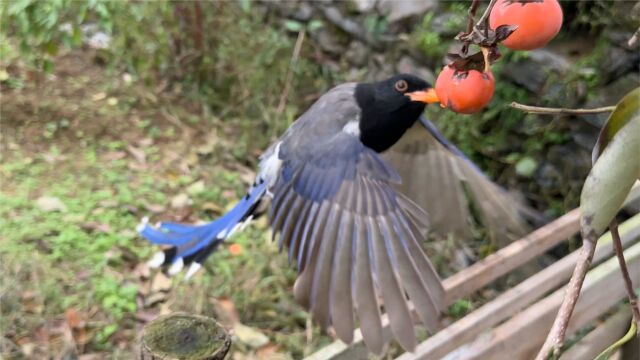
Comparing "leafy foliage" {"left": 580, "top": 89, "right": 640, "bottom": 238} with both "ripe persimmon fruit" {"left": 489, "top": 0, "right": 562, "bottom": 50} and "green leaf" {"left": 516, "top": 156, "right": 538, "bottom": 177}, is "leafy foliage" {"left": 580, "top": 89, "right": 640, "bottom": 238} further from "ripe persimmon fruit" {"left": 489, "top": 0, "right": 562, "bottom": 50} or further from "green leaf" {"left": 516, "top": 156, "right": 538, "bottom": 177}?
"green leaf" {"left": 516, "top": 156, "right": 538, "bottom": 177}

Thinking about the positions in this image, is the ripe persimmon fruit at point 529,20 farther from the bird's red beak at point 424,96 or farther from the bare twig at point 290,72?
the bare twig at point 290,72

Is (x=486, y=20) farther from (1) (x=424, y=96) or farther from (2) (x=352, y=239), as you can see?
(1) (x=424, y=96)

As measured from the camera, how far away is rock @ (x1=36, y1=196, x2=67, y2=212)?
250 cm

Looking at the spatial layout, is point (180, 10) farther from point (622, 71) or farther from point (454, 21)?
point (622, 71)

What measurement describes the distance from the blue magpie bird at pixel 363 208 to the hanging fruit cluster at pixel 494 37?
66 cm

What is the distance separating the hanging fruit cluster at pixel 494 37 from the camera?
0.56 m

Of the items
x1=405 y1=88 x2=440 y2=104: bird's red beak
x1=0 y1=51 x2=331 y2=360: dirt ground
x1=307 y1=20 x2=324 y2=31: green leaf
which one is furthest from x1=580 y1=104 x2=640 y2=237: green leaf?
x1=307 y1=20 x2=324 y2=31: green leaf

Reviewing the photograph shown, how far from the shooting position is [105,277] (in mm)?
2281

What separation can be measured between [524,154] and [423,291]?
117 cm

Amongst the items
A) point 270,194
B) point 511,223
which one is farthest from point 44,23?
point 511,223

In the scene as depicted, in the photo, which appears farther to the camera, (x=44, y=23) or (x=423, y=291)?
(x=44, y=23)

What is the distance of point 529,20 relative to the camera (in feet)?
1.94

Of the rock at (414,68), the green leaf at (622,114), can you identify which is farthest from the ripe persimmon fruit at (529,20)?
the rock at (414,68)

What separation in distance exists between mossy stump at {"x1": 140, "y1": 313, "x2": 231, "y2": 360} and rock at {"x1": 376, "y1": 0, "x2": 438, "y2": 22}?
200 centimetres
